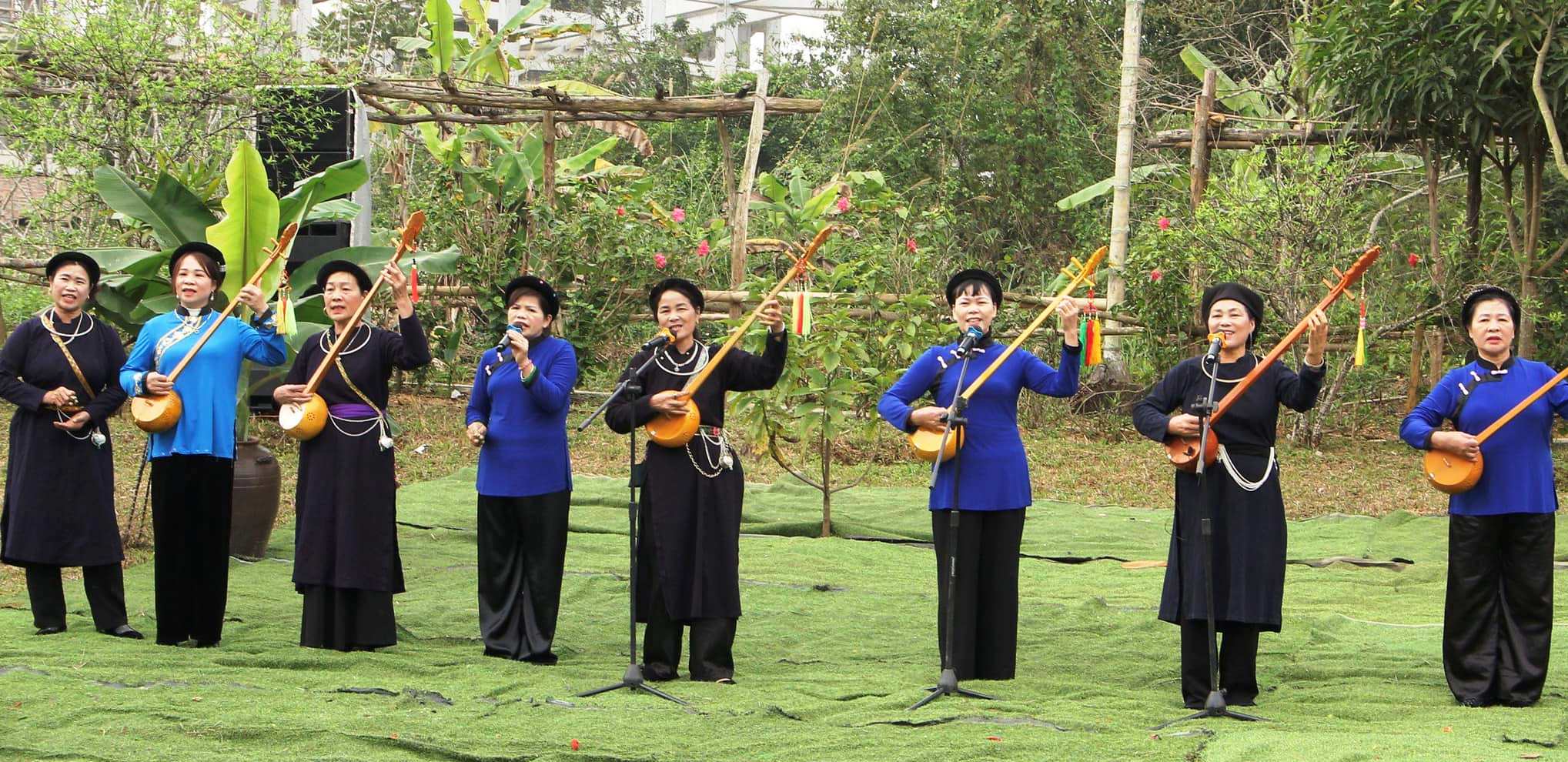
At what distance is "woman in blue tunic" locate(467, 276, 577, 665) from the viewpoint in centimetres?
602

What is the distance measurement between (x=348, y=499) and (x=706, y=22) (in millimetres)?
30381

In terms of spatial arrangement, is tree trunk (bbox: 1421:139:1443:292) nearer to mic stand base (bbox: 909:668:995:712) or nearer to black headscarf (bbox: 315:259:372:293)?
mic stand base (bbox: 909:668:995:712)

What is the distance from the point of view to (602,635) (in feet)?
21.8

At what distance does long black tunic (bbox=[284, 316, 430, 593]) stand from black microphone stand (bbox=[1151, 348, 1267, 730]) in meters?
2.80

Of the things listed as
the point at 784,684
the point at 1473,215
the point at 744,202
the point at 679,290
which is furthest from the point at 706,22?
the point at 784,684

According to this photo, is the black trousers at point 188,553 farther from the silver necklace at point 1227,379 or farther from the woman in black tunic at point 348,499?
the silver necklace at point 1227,379

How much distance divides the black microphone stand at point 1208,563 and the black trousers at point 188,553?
3.46 m

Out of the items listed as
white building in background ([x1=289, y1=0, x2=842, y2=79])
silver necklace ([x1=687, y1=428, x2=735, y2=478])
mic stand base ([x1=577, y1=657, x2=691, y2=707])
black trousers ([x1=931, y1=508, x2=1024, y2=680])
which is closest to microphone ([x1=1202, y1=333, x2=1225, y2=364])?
black trousers ([x1=931, y1=508, x2=1024, y2=680])

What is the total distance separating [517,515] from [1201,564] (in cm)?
246

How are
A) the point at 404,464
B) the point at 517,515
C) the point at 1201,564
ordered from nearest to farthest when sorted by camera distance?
the point at 1201,564, the point at 517,515, the point at 404,464

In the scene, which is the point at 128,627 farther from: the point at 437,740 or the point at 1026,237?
the point at 1026,237

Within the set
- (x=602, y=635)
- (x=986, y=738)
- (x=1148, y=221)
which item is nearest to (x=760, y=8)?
(x=1148, y=221)

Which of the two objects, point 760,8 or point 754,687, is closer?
point 754,687

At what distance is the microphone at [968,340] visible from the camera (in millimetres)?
5566
